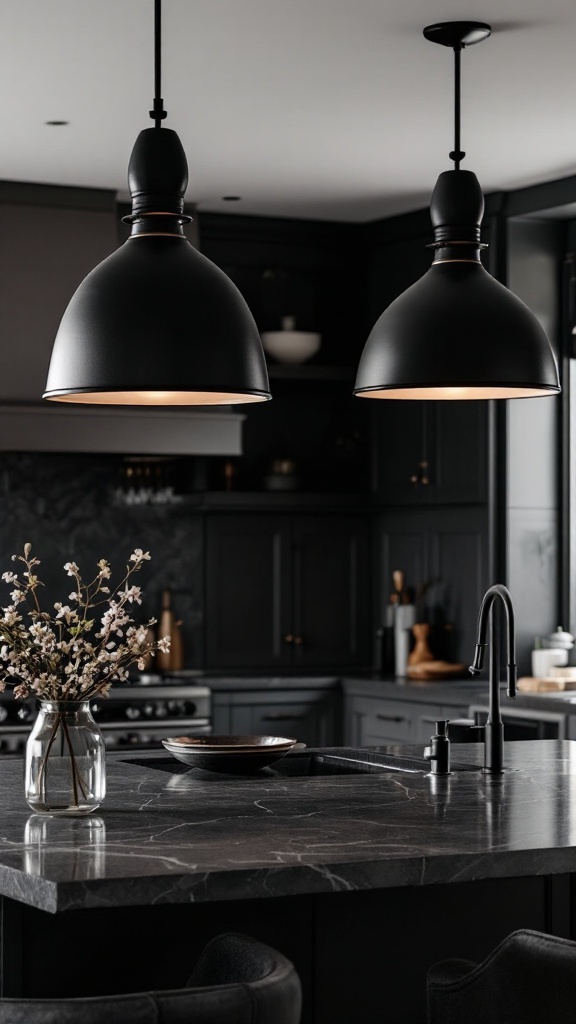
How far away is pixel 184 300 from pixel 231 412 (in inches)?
139

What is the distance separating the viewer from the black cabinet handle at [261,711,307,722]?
6.16 meters

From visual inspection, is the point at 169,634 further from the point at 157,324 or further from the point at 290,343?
the point at 157,324

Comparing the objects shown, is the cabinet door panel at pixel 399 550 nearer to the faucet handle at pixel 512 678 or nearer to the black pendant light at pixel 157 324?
the faucet handle at pixel 512 678

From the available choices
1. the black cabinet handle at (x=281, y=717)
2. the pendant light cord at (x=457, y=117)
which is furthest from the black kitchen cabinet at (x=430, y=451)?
the pendant light cord at (x=457, y=117)

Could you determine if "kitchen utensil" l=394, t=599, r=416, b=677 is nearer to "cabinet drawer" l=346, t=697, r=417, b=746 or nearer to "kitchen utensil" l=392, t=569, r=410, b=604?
"kitchen utensil" l=392, t=569, r=410, b=604

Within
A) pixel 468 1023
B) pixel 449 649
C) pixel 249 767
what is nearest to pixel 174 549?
pixel 449 649

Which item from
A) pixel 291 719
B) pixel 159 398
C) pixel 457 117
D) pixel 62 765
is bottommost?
pixel 291 719

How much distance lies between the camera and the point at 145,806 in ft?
9.77

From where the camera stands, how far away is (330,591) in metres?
6.75

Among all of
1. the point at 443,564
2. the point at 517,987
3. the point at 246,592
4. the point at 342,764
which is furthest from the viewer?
the point at 246,592

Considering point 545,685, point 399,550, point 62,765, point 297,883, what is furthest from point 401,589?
point 297,883

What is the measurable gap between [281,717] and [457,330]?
327 cm

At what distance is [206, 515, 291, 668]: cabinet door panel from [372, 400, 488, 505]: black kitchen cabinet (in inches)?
21.0

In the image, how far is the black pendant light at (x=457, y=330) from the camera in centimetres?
316
